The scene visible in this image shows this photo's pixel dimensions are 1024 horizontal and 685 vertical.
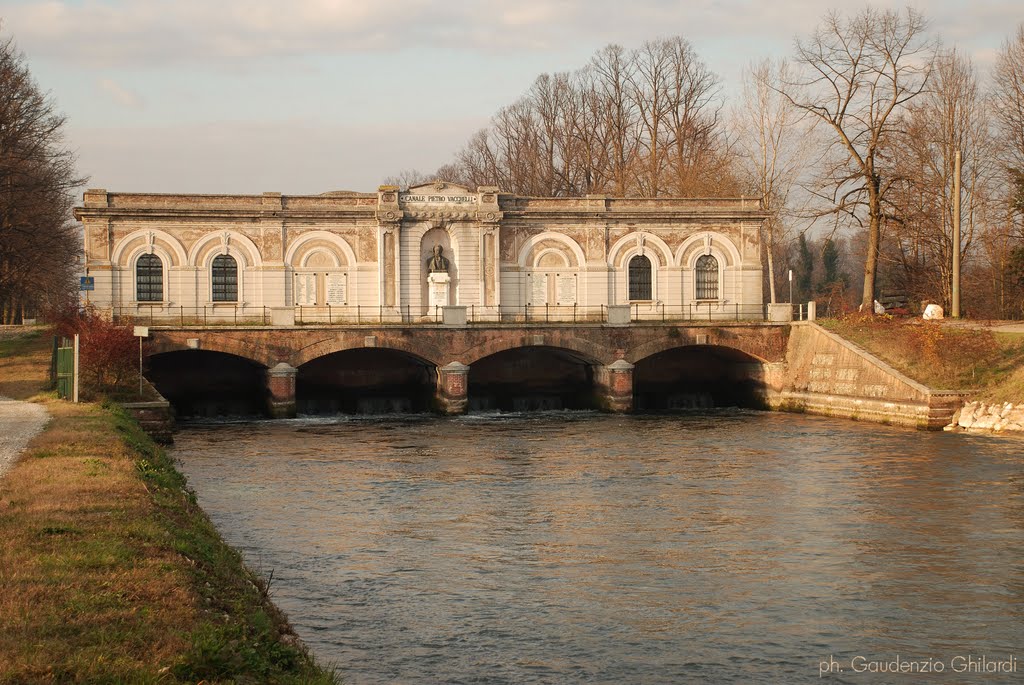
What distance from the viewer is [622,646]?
13977mm

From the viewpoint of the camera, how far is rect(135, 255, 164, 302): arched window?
49.7 m

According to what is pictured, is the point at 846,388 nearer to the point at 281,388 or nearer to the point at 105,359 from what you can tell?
the point at 281,388

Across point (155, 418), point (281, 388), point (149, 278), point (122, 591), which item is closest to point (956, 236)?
point (281, 388)

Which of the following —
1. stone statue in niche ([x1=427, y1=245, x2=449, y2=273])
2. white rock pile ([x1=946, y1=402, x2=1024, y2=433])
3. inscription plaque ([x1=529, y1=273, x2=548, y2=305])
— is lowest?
white rock pile ([x1=946, y1=402, x2=1024, y2=433])

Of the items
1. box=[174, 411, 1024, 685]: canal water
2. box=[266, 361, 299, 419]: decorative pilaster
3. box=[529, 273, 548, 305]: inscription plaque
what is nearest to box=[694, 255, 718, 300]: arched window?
box=[529, 273, 548, 305]: inscription plaque

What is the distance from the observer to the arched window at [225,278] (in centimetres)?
5072

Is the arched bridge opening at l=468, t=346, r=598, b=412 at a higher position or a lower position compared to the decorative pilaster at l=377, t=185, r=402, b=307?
lower

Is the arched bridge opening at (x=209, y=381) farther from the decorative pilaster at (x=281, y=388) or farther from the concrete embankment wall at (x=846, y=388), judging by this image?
the concrete embankment wall at (x=846, y=388)

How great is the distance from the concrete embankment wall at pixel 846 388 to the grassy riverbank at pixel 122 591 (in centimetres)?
2683

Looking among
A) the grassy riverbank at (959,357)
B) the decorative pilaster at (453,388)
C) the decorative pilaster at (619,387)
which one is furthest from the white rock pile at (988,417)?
the decorative pilaster at (453,388)

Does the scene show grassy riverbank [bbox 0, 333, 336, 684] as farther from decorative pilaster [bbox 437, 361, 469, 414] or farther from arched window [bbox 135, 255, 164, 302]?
arched window [bbox 135, 255, 164, 302]

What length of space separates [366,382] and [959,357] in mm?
25722

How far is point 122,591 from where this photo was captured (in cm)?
1066

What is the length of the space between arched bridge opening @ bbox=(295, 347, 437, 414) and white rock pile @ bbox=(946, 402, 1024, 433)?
21.7 metres
